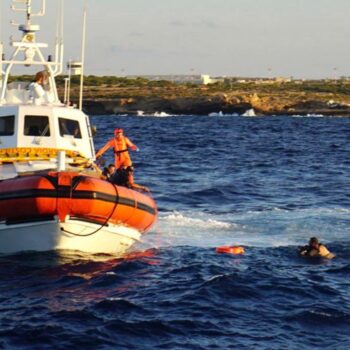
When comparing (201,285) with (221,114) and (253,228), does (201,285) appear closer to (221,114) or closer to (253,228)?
(253,228)

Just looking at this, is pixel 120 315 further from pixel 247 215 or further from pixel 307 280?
pixel 247 215

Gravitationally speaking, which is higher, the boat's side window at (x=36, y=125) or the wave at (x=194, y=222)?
the boat's side window at (x=36, y=125)

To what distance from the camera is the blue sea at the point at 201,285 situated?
1291 centimetres

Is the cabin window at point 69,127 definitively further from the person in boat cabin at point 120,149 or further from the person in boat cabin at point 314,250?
the person in boat cabin at point 314,250

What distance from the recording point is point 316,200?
27.8 m

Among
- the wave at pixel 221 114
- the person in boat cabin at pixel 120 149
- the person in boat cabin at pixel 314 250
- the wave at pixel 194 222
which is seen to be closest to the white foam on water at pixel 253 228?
the wave at pixel 194 222

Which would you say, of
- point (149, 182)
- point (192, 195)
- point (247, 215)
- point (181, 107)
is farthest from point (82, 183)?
point (181, 107)

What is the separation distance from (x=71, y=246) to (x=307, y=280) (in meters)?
4.30

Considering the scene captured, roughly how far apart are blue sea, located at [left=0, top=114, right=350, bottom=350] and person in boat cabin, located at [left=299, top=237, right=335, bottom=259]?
6.5 inches

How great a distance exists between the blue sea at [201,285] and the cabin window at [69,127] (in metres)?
2.71

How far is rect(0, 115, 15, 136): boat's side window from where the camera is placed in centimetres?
1964

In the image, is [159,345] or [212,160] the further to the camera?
[212,160]

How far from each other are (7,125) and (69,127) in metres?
1.30

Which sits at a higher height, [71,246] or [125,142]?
[125,142]
